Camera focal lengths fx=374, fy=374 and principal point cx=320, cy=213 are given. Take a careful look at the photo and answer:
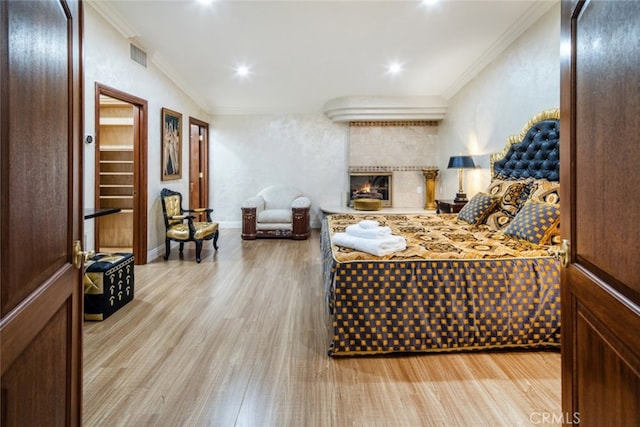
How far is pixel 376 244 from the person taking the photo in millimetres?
2473

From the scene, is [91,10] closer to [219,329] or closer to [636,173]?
[219,329]

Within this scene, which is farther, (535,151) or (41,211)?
(535,151)

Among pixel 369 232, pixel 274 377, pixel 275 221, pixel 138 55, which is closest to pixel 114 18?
pixel 138 55

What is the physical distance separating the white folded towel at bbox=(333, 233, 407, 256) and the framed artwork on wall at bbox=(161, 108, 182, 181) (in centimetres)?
362

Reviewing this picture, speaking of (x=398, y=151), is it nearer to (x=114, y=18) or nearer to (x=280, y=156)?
(x=280, y=156)

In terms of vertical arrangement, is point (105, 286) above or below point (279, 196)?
below

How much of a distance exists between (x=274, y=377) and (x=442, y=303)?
1133 millimetres

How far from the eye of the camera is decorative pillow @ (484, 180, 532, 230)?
344 centimetres

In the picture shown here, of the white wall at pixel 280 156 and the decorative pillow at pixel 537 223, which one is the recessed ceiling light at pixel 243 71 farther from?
the decorative pillow at pixel 537 223

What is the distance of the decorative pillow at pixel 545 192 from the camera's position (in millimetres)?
2994

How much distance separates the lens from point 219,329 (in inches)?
110

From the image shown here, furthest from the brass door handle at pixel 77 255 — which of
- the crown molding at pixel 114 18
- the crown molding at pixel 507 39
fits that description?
the crown molding at pixel 507 39

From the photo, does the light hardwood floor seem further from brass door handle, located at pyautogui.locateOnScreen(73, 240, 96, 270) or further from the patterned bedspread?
brass door handle, located at pyautogui.locateOnScreen(73, 240, 96, 270)

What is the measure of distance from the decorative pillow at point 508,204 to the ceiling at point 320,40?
5.37 ft
